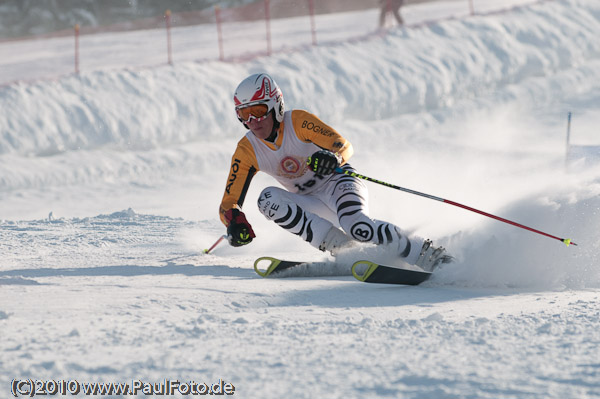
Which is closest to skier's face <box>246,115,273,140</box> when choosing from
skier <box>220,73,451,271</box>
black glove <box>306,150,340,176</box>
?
skier <box>220,73,451,271</box>

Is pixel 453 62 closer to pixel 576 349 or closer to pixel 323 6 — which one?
pixel 323 6

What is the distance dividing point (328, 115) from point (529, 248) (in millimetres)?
8246

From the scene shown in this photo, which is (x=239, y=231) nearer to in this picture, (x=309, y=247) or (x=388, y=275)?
(x=388, y=275)

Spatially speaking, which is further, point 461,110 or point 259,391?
point 461,110

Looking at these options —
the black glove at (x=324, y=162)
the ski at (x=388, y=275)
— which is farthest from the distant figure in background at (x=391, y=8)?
the ski at (x=388, y=275)

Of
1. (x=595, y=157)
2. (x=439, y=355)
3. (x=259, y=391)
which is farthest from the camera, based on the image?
(x=595, y=157)

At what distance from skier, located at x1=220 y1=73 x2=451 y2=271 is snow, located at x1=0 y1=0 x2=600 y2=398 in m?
0.23

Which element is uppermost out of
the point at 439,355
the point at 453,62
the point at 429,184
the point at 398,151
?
the point at 453,62

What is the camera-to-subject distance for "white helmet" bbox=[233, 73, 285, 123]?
4875 millimetres

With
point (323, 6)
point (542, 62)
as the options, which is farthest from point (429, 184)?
point (323, 6)

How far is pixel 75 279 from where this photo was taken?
4355 mm

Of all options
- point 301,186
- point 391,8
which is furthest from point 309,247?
point 391,8

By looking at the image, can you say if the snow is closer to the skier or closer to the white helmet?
the skier

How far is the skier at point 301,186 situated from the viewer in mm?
4602
